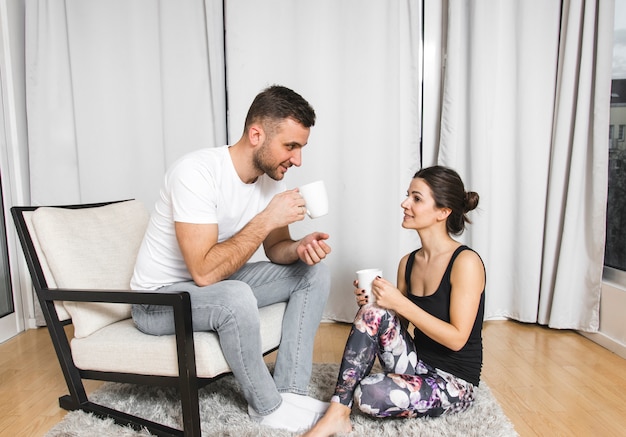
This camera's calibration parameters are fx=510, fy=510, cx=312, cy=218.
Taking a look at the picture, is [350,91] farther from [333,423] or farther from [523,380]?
[333,423]

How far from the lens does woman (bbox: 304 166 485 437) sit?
1.55 m

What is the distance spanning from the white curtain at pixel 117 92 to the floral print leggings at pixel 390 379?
5.52 ft

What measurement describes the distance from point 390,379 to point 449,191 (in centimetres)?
64

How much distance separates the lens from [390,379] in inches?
61.7

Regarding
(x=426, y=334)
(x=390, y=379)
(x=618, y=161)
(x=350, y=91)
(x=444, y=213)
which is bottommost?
(x=390, y=379)

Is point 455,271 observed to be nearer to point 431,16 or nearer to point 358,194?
point 358,194

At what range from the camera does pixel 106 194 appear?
2.93 meters

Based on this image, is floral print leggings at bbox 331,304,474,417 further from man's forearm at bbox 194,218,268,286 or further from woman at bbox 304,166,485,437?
man's forearm at bbox 194,218,268,286

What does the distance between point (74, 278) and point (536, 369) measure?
1896mm


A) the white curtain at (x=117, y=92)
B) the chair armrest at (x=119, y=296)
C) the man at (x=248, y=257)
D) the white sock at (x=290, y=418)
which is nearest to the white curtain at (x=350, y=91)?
the white curtain at (x=117, y=92)

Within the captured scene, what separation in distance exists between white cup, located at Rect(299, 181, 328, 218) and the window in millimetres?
1754

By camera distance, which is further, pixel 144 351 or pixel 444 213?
pixel 444 213

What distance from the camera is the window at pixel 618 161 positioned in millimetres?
2500

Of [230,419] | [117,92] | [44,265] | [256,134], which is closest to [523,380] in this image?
[230,419]
